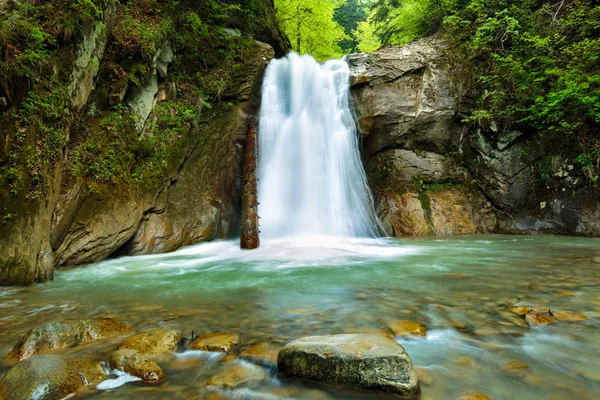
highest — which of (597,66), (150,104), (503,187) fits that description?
(597,66)

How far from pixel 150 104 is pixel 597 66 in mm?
11679

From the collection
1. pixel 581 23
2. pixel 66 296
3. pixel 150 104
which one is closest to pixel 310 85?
pixel 150 104

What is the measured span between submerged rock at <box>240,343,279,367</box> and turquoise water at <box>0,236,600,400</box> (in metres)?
0.11

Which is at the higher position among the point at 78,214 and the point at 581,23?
the point at 581,23

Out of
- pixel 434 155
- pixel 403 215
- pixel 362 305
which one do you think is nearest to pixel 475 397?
pixel 362 305

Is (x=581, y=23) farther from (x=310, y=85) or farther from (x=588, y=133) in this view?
(x=310, y=85)

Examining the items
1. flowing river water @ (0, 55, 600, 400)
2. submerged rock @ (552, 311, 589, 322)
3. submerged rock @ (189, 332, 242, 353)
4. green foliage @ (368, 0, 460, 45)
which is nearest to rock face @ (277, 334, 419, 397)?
flowing river water @ (0, 55, 600, 400)

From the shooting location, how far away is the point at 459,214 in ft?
33.0

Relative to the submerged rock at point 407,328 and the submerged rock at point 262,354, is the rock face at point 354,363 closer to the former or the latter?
the submerged rock at point 262,354

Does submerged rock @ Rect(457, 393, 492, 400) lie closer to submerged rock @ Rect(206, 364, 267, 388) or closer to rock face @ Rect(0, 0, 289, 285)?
submerged rock @ Rect(206, 364, 267, 388)

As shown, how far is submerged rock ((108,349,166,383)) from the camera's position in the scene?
2.12 metres

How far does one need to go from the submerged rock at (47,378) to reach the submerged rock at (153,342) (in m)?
0.34

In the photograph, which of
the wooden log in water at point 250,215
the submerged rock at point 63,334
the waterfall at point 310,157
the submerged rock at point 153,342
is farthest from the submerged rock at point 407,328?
the waterfall at point 310,157

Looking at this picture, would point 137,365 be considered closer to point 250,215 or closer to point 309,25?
point 250,215
